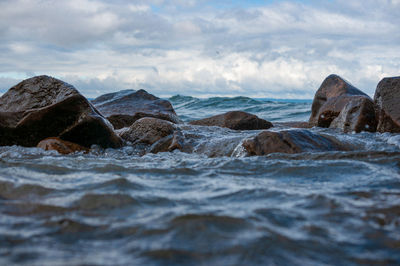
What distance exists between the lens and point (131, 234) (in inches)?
88.4

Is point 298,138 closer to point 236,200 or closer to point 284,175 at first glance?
point 284,175

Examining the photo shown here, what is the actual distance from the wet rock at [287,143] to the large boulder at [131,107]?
4.80 metres

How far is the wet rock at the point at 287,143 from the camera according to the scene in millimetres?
5008

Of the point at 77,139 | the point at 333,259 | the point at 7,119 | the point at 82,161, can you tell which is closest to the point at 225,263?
the point at 333,259

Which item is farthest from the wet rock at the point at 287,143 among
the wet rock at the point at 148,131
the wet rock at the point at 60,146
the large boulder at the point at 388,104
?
the wet rock at the point at 60,146

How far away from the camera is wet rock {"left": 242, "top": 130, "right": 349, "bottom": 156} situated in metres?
5.01

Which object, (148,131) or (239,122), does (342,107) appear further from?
(148,131)

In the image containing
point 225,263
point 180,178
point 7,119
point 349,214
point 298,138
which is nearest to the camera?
point 225,263

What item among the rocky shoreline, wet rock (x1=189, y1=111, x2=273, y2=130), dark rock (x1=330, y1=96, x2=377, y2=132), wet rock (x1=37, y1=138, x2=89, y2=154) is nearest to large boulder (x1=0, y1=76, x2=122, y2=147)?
the rocky shoreline

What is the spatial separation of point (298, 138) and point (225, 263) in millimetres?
3543

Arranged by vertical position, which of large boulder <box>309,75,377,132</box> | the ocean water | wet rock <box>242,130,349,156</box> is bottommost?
the ocean water

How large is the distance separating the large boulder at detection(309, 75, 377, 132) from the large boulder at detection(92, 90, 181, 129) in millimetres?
3449

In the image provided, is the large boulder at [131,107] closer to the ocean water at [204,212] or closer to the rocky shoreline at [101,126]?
the rocky shoreline at [101,126]

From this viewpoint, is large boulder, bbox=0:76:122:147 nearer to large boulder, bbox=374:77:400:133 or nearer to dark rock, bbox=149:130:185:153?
dark rock, bbox=149:130:185:153
